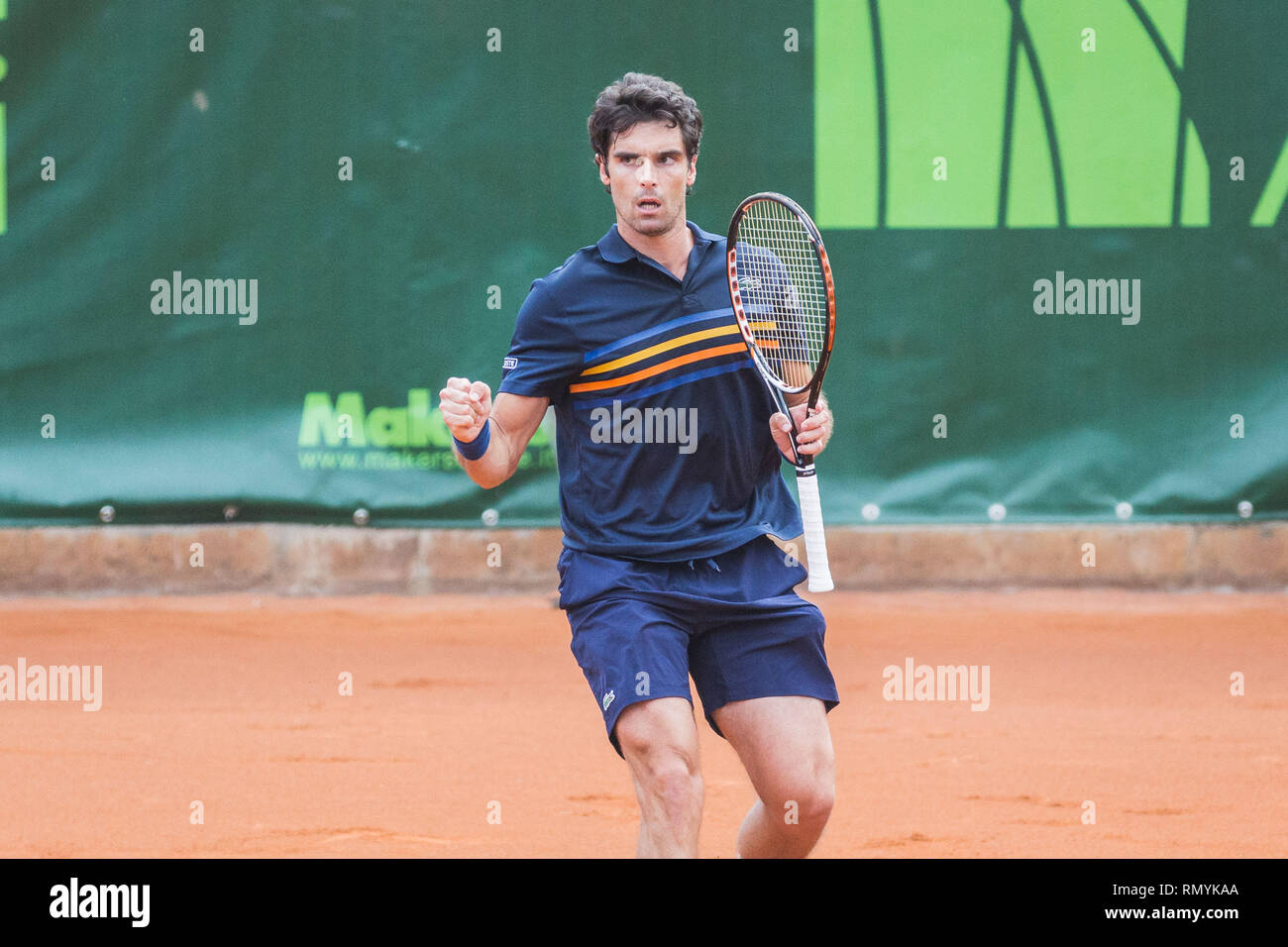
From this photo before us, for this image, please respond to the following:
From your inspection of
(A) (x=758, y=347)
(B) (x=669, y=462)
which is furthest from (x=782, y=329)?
(B) (x=669, y=462)

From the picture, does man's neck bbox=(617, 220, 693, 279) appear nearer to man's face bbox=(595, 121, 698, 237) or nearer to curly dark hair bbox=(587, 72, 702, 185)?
man's face bbox=(595, 121, 698, 237)

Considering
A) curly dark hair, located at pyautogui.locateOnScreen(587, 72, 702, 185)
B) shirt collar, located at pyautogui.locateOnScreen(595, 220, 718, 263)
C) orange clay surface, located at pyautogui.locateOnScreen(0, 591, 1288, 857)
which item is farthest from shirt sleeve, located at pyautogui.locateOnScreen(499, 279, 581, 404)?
orange clay surface, located at pyautogui.locateOnScreen(0, 591, 1288, 857)

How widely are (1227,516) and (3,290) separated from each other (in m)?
5.90

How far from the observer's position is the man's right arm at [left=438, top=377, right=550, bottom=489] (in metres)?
2.91

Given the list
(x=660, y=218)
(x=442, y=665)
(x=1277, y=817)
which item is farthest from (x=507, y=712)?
(x=660, y=218)

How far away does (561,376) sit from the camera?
123 inches

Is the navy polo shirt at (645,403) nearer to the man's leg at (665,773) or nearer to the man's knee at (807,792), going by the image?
the man's leg at (665,773)

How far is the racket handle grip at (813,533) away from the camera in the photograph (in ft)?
9.67

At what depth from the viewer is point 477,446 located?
299 centimetres

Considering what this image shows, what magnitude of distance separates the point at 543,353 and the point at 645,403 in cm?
23

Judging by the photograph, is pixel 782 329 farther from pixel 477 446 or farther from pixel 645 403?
pixel 477 446

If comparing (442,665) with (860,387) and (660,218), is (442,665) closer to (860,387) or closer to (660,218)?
(860,387)

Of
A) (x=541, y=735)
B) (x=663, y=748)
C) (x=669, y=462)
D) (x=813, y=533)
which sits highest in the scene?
(x=669, y=462)

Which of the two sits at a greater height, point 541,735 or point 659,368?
point 659,368
